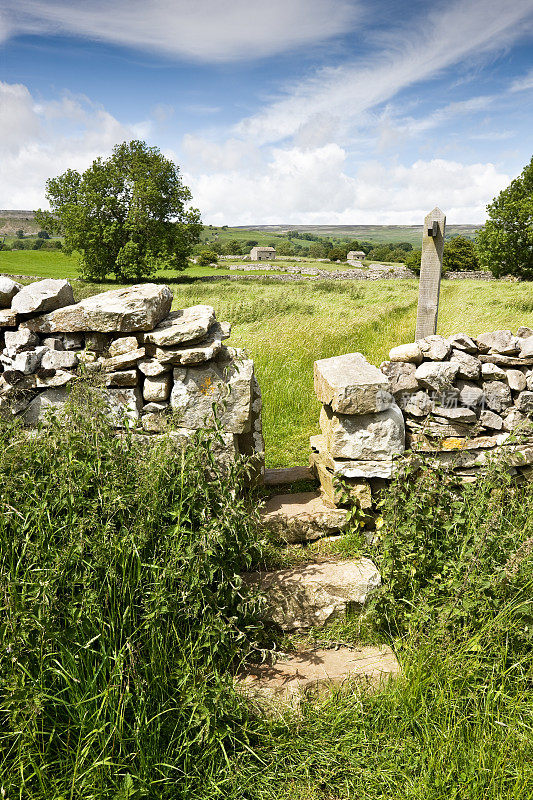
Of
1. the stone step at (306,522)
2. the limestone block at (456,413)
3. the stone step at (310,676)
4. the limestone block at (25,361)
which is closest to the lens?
the stone step at (310,676)

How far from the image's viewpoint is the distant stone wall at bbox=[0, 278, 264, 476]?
13.2 feet

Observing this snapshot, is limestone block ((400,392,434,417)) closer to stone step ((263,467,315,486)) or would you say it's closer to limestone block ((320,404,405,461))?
limestone block ((320,404,405,461))

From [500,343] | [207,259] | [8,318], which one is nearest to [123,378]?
[8,318]

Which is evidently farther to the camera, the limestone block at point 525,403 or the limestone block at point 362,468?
the limestone block at point 525,403

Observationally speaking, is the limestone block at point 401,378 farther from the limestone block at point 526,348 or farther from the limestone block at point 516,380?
the limestone block at point 526,348

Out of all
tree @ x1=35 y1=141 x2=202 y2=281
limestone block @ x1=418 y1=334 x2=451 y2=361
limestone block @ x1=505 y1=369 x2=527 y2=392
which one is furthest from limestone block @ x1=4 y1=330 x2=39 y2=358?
tree @ x1=35 y1=141 x2=202 y2=281

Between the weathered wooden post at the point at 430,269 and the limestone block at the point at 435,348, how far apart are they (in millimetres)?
2199

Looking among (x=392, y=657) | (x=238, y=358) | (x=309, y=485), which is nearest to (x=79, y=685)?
(x=392, y=657)

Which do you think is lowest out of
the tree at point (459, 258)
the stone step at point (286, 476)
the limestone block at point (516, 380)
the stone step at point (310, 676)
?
the stone step at point (310, 676)

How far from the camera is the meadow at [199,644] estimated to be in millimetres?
2461

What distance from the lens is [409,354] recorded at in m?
4.64

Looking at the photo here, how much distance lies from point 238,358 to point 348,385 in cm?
99

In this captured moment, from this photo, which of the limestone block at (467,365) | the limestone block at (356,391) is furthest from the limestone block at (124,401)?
the limestone block at (467,365)

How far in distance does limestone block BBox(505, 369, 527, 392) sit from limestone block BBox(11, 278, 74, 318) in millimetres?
4013
